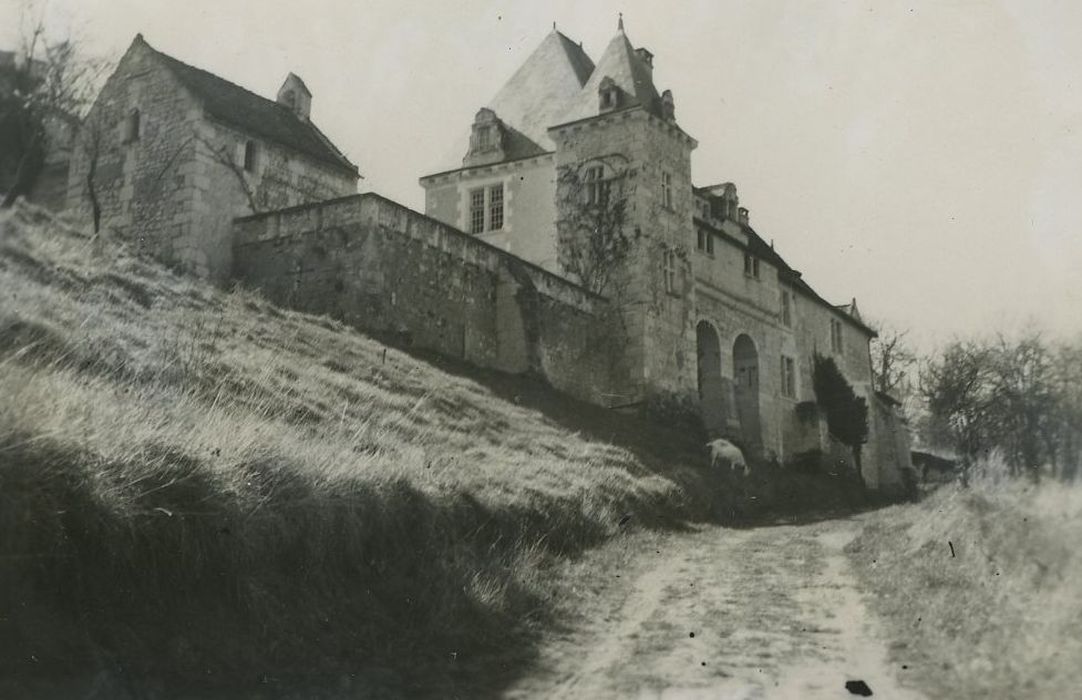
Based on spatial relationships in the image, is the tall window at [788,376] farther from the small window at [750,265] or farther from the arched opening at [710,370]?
the arched opening at [710,370]

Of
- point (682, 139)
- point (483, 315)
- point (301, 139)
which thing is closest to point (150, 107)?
point (301, 139)

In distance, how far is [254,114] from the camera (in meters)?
28.1

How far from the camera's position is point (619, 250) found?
28734 mm

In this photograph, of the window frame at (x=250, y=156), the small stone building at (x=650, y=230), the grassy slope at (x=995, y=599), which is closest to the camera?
the grassy slope at (x=995, y=599)

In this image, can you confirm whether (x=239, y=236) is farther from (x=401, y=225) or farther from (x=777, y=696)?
(x=777, y=696)

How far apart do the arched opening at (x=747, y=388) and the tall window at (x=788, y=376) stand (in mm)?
2341

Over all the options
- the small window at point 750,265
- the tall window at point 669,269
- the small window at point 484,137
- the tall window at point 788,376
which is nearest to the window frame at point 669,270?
the tall window at point 669,269

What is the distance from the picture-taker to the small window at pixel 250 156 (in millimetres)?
26641

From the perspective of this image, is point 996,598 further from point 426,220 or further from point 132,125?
point 132,125

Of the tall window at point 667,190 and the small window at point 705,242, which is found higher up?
the tall window at point 667,190

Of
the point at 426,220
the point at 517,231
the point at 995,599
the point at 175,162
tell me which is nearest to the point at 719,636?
the point at 995,599

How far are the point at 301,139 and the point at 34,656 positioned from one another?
2603cm

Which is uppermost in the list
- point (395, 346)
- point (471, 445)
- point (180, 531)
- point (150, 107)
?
point (150, 107)

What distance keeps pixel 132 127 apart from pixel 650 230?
1453cm
